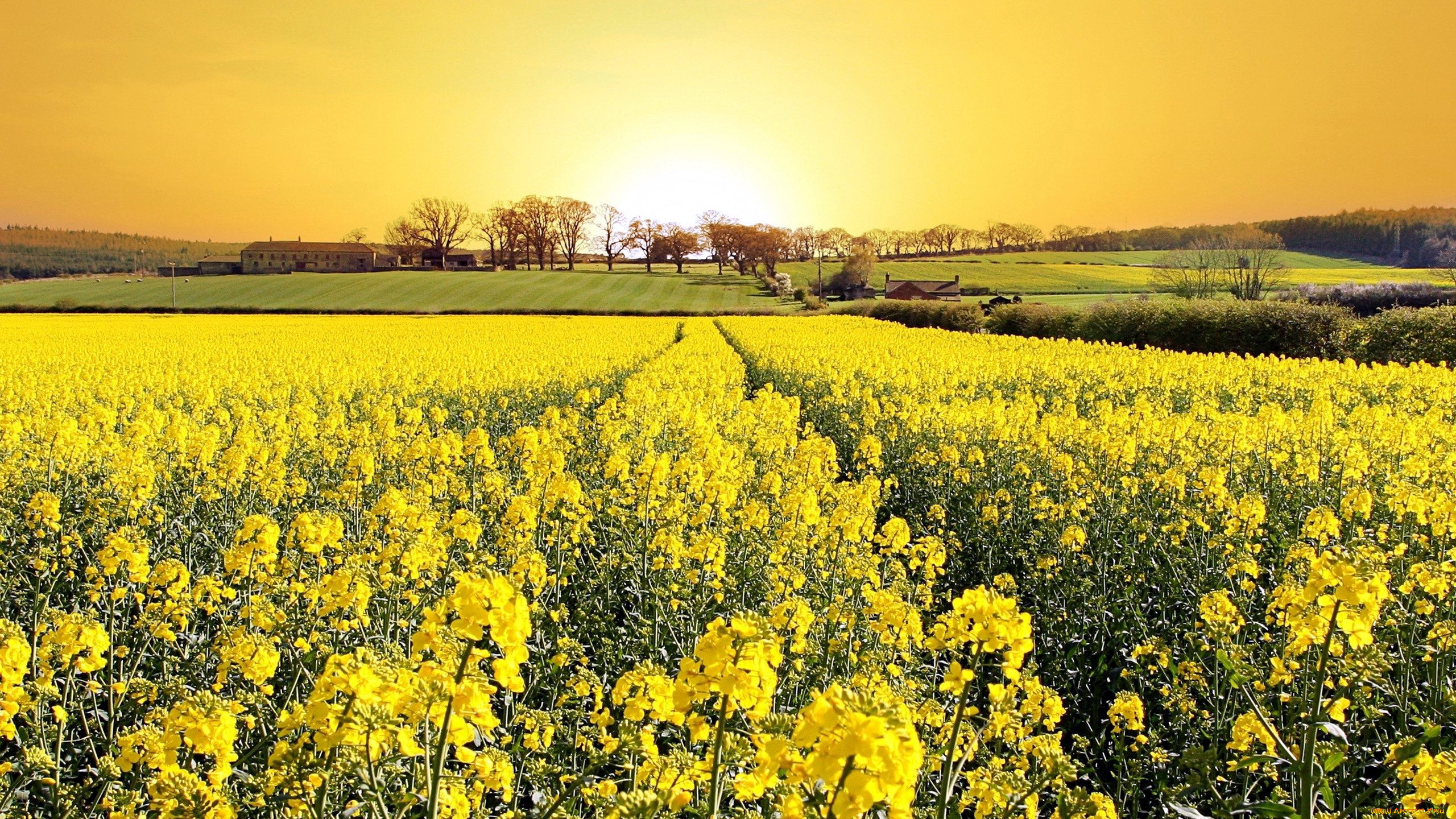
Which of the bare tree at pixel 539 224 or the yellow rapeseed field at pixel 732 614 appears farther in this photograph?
the bare tree at pixel 539 224

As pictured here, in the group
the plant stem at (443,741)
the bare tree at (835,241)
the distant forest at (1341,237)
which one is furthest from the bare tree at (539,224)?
the plant stem at (443,741)

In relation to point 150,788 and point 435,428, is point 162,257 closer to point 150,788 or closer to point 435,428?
point 435,428

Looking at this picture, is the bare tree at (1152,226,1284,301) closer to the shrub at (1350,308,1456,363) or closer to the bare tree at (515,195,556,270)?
the shrub at (1350,308,1456,363)

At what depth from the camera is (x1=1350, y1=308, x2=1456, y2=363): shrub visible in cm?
2084

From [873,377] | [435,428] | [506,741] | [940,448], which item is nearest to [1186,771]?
[506,741]

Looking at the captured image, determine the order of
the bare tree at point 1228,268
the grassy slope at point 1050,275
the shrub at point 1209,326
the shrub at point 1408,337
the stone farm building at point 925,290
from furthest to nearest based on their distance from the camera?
the stone farm building at point 925,290 → the grassy slope at point 1050,275 → the bare tree at point 1228,268 → the shrub at point 1209,326 → the shrub at point 1408,337

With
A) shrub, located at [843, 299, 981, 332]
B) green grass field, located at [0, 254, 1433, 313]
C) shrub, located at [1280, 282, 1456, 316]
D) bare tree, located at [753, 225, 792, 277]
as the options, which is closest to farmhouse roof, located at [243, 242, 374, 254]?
green grass field, located at [0, 254, 1433, 313]

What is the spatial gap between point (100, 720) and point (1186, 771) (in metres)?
5.20

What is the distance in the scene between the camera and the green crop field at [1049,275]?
3137 inches

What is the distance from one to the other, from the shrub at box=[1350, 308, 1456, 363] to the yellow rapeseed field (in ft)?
37.4

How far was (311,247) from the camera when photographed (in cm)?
13250

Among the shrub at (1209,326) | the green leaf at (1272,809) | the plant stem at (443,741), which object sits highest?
the shrub at (1209,326)

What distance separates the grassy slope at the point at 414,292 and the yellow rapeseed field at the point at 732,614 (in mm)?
67526

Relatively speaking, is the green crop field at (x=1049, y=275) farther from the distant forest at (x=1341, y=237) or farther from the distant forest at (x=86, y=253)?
the distant forest at (x=86, y=253)
